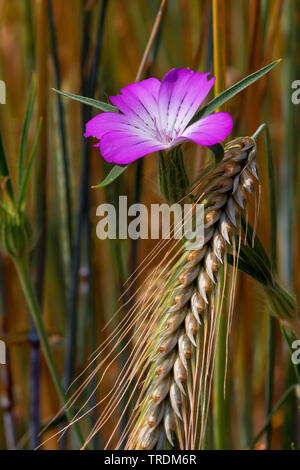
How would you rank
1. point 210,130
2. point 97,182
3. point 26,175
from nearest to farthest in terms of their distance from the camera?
1. point 210,130
2. point 26,175
3. point 97,182

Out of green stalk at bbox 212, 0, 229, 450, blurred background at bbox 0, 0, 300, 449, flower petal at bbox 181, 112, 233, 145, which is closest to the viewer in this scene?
flower petal at bbox 181, 112, 233, 145

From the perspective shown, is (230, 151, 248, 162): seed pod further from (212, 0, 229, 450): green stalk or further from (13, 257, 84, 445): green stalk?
(13, 257, 84, 445): green stalk

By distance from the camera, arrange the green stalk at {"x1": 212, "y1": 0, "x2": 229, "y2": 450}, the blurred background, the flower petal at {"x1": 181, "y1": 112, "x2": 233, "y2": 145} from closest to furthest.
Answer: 1. the flower petal at {"x1": 181, "y1": 112, "x2": 233, "y2": 145}
2. the green stalk at {"x1": 212, "y1": 0, "x2": 229, "y2": 450}
3. the blurred background

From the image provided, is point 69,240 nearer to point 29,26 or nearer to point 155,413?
point 29,26

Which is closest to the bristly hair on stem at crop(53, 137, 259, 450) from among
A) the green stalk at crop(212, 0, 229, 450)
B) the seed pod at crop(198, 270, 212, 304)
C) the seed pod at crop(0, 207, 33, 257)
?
the seed pod at crop(198, 270, 212, 304)

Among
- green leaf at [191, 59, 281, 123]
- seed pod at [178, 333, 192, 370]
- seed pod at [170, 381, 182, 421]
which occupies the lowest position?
seed pod at [170, 381, 182, 421]

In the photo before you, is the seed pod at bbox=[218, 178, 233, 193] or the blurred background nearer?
the seed pod at bbox=[218, 178, 233, 193]

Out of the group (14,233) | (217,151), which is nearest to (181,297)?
(217,151)

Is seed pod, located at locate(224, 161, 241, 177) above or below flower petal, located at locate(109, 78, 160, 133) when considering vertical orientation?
below

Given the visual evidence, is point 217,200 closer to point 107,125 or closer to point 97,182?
point 107,125

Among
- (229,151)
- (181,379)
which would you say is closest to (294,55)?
(229,151)
